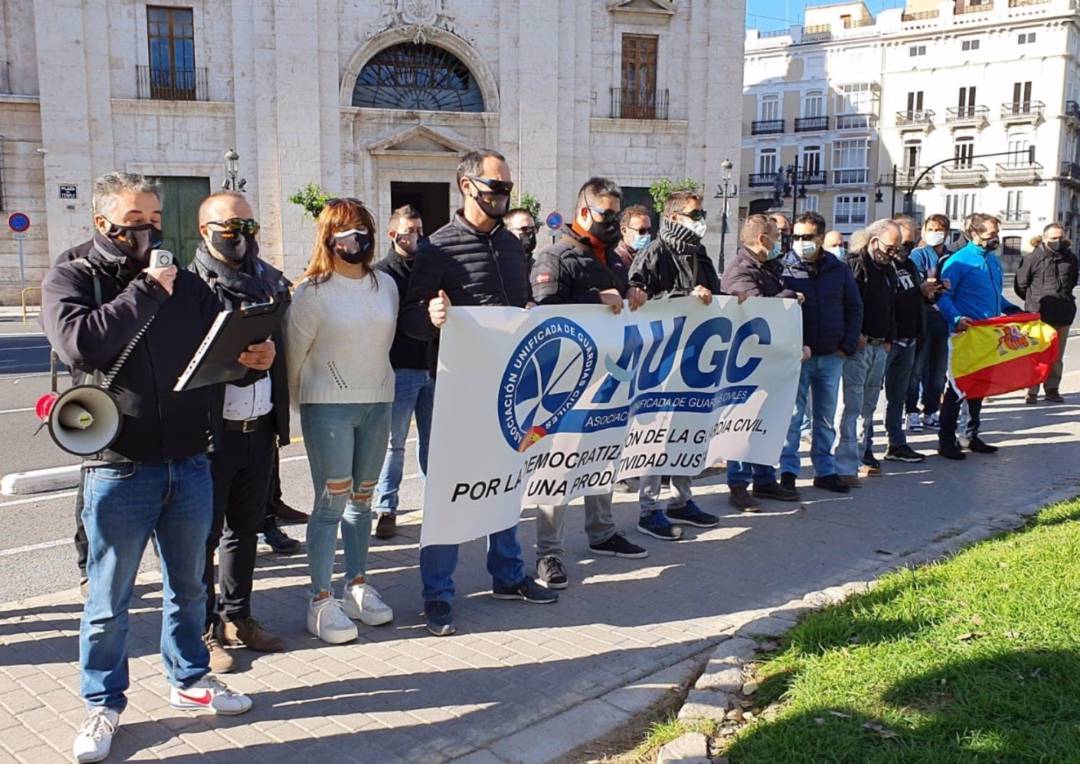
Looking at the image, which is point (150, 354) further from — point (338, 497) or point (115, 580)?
point (338, 497)

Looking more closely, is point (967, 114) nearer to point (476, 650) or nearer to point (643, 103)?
point (643, 103)

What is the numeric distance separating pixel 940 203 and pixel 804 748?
7224 cm

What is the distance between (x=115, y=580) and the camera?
355 cm

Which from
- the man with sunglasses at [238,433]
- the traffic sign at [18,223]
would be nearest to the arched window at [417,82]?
the traffic sign at [18,223]

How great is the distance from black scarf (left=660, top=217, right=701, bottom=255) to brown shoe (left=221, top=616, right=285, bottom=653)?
3723 mm

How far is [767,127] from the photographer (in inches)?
2835

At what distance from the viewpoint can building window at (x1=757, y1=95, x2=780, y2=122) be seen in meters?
71.7

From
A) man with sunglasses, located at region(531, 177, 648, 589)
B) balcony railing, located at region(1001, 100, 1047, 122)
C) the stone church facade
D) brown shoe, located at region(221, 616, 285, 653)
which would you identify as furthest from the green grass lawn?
balcony railing, located at region(1001, 100, 1047, 122)

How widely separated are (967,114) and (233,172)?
5568 cm

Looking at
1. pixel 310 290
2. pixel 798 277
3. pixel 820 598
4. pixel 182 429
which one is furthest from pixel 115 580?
pixel 798 277

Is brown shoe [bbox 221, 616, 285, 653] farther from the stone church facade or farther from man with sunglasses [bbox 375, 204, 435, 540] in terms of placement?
the stone church facade

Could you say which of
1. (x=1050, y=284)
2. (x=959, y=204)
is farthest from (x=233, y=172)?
(x=959, y=204)

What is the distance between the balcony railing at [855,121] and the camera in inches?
2736

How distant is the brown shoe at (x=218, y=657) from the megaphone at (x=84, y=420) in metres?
1.37
